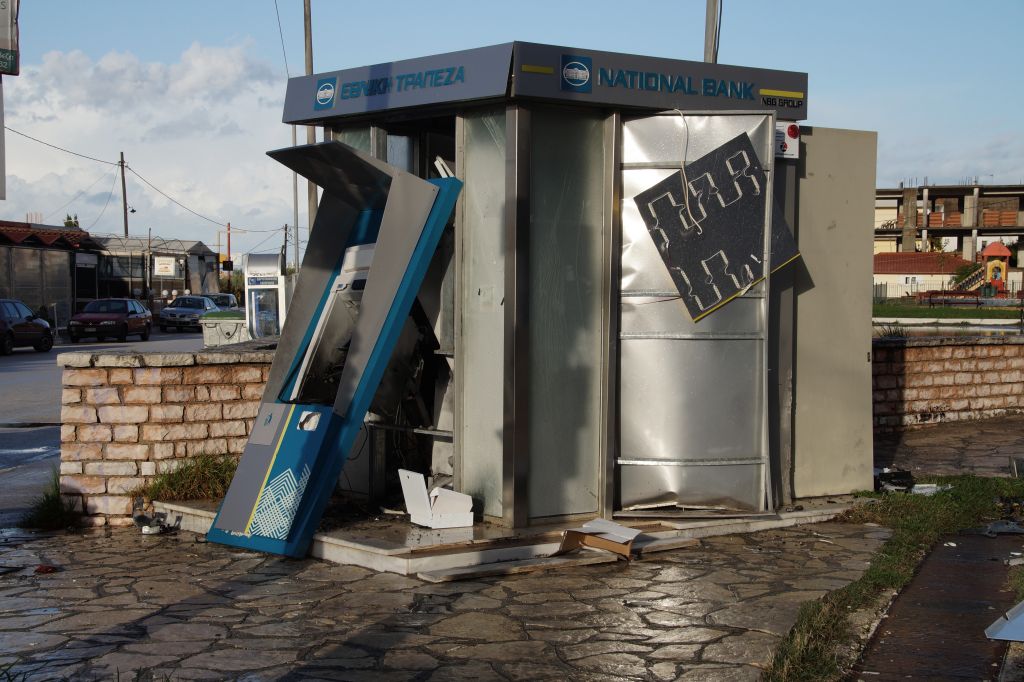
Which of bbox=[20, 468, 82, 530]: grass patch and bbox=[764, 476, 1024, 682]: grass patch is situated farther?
bbox=[20, 468, 82, 530]: grass patch

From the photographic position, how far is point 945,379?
47.8 ft

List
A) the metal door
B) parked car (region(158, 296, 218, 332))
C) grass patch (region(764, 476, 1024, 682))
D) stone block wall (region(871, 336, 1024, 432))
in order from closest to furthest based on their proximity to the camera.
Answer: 1. grass patch (region(764, 476, 1024, 682))
2. the metal door
3. stone block wall (region(871, 336, 1024, 432))
4. parked car (region(158, 296, 218, 332))

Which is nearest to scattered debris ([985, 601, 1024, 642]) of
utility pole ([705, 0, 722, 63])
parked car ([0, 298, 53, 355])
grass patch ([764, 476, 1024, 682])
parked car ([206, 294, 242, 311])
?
grass patch ([764, 476, 1024, 682])

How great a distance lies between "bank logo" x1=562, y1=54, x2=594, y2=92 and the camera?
773 cm

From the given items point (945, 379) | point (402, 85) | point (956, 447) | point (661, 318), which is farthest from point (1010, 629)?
point (945, 379)

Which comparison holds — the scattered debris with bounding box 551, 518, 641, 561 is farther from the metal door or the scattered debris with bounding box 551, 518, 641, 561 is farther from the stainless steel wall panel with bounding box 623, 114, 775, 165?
the stainless steel wall panel with bounding box 623, 114, 775, 165

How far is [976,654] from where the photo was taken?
539 cm

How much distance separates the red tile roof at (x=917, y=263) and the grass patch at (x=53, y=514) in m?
63.0

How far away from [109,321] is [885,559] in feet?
117

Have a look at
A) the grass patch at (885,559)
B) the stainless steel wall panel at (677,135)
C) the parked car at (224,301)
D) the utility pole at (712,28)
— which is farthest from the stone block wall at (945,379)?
the parked car at (224,301)

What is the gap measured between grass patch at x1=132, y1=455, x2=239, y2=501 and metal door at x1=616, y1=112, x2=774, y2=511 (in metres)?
3.32

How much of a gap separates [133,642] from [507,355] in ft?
10.8

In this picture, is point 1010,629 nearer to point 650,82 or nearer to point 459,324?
point 459,324

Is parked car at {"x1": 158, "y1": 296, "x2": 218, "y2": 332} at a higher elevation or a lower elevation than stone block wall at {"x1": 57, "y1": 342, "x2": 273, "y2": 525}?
higher
